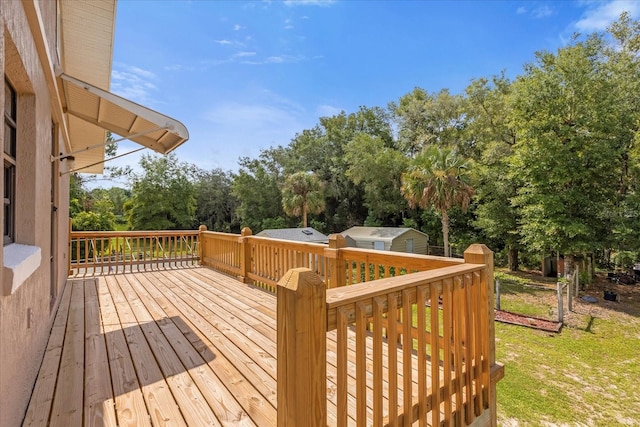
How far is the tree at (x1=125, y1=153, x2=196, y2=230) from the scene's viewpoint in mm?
24062

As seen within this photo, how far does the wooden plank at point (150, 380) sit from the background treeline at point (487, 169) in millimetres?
9521

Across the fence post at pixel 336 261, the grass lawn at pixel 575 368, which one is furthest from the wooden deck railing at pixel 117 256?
the grass lawn at pixel 575 368

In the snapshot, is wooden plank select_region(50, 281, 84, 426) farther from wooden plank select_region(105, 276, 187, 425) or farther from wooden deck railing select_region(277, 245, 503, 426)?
wooden deck railing select_region(277, 245, 503, 426)

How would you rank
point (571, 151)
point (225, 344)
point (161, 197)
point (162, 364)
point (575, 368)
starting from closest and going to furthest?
point (162, 364) → point (225, 344) → point (575, 368) → point (571, 151) → point (161, 197)

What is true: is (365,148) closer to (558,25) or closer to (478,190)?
(478,190)

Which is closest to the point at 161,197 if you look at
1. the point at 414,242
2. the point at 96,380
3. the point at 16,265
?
the point at 414,242

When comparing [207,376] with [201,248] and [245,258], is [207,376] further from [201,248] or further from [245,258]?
[201,248]

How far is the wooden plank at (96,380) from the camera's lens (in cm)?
181

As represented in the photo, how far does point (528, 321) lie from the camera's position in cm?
951

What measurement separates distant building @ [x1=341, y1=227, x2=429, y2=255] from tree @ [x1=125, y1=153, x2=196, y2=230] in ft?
46.2

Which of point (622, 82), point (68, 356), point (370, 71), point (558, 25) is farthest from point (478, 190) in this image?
point (68, 356)

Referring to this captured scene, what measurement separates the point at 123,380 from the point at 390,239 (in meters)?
17.0

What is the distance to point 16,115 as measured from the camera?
2008mm

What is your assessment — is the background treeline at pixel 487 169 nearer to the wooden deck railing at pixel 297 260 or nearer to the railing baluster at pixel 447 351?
the wooden deck railing at pixel 297 260
